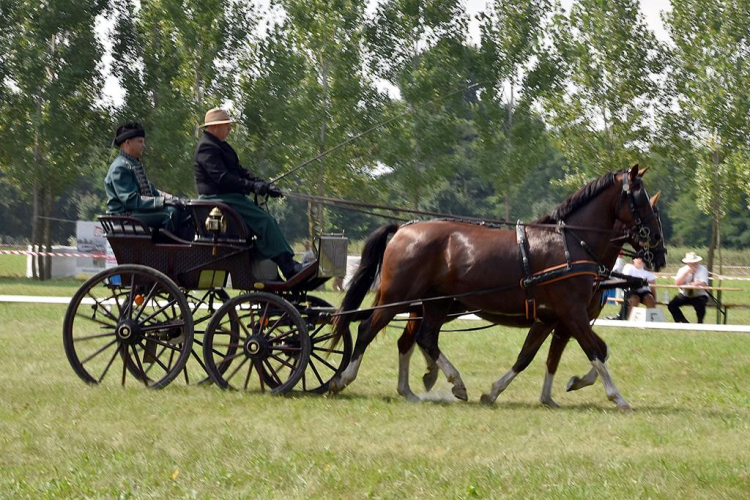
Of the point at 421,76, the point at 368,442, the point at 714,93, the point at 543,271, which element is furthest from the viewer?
the point at 421,76

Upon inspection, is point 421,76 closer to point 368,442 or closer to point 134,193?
point 134,193

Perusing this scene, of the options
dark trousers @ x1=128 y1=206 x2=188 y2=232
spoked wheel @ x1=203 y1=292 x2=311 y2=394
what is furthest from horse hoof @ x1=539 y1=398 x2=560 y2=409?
dark trousers @ x1=128 y1=206 x2=188 y2=232

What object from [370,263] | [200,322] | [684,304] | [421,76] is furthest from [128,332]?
[421,76]

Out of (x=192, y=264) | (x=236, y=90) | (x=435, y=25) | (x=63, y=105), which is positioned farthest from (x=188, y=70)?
(x=192, y=264)

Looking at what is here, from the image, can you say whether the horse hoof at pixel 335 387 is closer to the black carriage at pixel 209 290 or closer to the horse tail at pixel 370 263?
the black carriage at pixel 209 290

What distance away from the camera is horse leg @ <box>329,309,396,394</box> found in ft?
29.7

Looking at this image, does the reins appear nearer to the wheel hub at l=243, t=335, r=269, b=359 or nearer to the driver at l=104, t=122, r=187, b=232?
the driver at l=104, t=122, r=187, b=232

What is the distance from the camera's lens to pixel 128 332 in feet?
29.4

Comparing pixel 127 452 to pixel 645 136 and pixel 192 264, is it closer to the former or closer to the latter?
pixel 192 264

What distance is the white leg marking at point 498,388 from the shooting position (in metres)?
9.09

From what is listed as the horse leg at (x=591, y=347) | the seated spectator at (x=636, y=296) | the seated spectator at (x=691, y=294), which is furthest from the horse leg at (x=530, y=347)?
the seated spectator at (x=691, y=294)

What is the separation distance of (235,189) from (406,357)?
2033 millimetres

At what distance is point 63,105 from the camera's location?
35656 mm

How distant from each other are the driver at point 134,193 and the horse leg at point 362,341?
1.78 m
